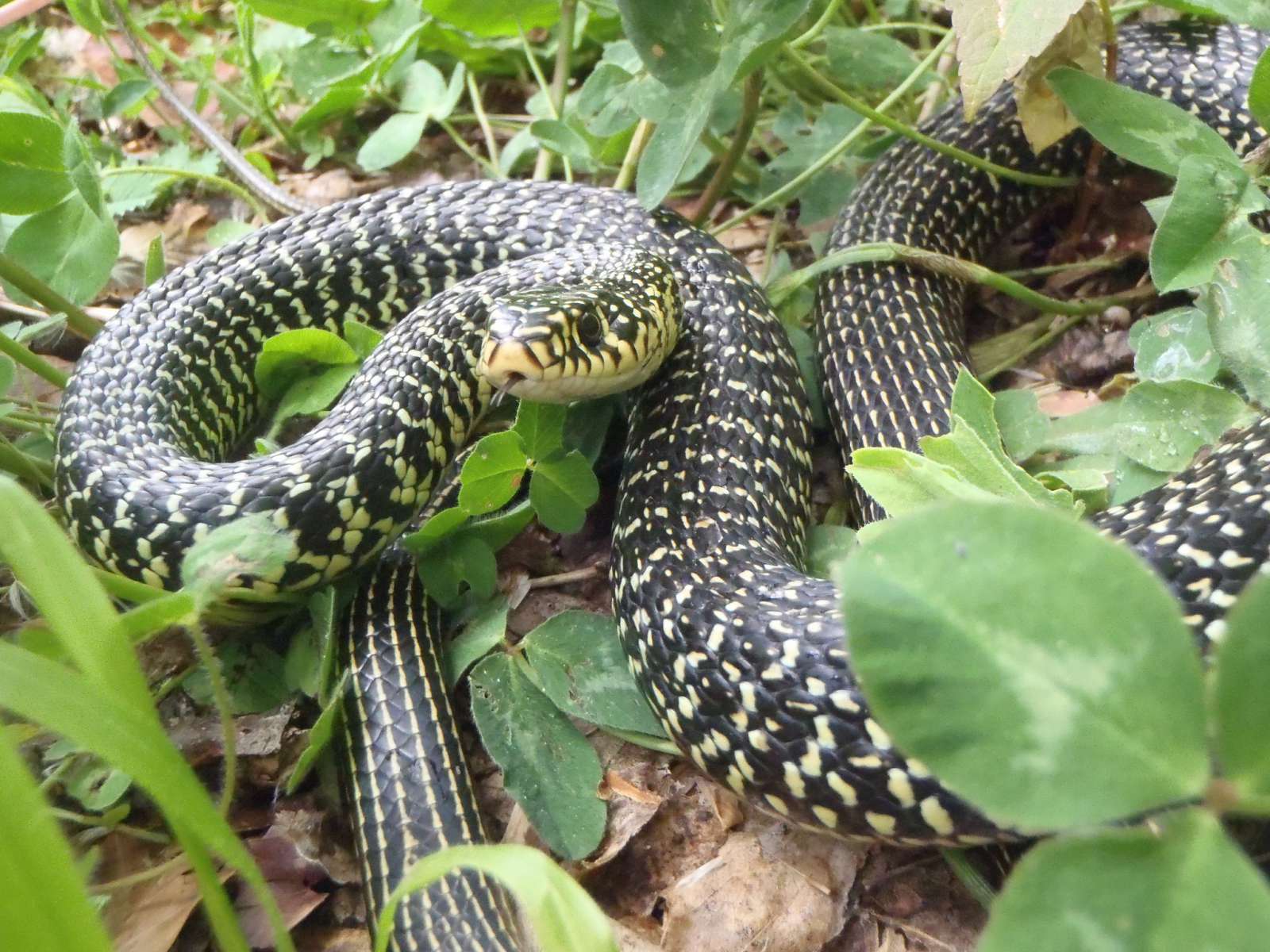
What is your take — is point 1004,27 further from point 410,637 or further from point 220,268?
point 220,268

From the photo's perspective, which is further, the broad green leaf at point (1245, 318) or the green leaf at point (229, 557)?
the broad green leaf at point (1245, 318)

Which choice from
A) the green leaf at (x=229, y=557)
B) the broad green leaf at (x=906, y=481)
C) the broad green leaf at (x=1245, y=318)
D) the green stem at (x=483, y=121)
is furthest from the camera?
the green stem at (x=483, y=121)

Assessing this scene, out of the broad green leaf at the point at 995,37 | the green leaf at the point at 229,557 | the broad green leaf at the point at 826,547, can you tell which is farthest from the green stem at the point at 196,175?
the broad green leaf at the point at 995,37

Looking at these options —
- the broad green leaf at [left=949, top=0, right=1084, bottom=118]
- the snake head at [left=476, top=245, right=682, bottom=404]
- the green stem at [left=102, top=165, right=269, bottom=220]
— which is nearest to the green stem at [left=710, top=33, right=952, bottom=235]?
the snake head at [left=476, top=245, right=682, bottom=404]

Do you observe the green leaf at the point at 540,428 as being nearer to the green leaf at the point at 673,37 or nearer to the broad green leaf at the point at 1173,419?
the green leaf at the point at 673,37

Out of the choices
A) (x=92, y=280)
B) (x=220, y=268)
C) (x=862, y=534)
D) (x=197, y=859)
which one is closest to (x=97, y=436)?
(x=92, y=280)

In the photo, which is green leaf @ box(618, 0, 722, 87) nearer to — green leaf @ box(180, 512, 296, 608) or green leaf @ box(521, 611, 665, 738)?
green leaf @ box(521, 611, 665, 738)

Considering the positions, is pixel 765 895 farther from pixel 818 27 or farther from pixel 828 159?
pixel 818 27
